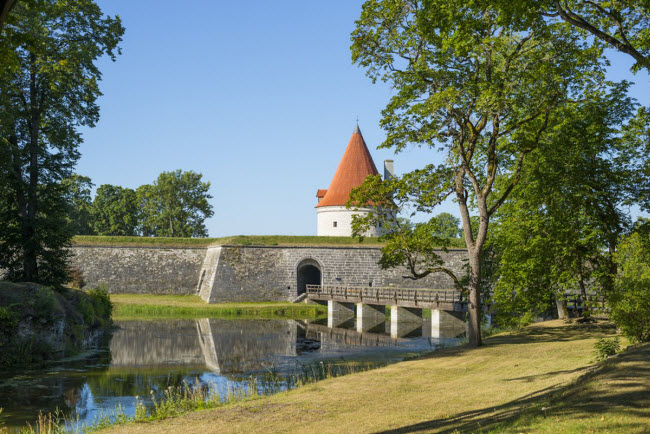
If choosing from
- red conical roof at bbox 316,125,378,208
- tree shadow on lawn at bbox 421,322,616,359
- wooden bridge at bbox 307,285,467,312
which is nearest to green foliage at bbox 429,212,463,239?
red conical roof at bbox 316,125,378,208

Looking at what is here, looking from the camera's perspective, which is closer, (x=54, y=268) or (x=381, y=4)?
(x=381, y=4)

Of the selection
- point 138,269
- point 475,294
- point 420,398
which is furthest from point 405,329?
point 138,269

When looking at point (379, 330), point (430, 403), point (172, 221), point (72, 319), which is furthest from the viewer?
point (172, 221)

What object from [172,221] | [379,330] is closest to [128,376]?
[379,330]

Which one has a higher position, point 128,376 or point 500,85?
point 500,85

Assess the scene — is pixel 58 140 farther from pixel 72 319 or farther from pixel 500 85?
pixel 500 85

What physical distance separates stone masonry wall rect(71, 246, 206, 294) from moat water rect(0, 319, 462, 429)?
1285cm

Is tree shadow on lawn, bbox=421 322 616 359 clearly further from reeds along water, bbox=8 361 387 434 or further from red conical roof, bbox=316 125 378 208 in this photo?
red conical roof, bbox=316 125 378 208

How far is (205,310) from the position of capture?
39.2 metres

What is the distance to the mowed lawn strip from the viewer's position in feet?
29.8

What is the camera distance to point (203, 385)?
656 inches

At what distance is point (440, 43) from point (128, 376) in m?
14.2

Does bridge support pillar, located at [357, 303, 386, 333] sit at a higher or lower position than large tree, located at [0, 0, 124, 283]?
lower

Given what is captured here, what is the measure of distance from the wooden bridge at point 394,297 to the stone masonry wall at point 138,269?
37.9 ft
